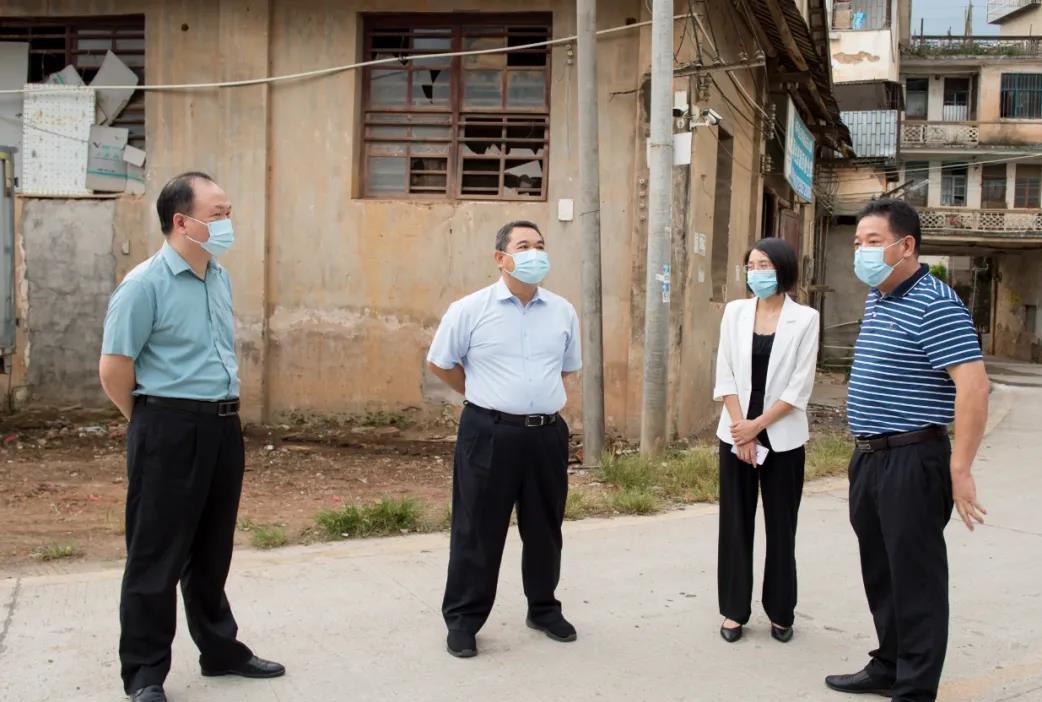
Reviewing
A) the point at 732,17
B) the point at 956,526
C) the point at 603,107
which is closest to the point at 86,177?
the point at 603,107

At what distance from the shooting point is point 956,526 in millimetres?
6434

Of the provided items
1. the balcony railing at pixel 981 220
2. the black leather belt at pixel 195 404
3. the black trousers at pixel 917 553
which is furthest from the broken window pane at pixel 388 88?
the balcony railing at pixel 981 220

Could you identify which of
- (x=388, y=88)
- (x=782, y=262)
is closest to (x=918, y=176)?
(x=388, y=88)

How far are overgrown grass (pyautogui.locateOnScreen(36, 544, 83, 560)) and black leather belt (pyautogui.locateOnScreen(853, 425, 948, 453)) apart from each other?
13.8 ft

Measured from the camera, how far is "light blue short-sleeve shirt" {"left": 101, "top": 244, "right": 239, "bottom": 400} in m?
3.34

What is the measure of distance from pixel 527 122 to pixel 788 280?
6.15m

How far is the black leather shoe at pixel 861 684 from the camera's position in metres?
3.73

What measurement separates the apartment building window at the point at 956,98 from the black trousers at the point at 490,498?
3727 cm

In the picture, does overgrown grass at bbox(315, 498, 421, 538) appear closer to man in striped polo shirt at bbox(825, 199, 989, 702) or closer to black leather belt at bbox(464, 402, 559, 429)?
black leather belt at bbox(464, 402, 559, 429)

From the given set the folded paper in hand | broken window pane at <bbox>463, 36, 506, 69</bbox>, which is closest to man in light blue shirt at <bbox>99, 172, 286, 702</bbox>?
the folded paper in hand

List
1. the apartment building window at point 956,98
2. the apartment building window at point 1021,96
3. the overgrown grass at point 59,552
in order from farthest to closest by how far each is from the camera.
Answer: the apartment building window at point 956,98
the apartment building window at point 1021,96
the overgrown grass at point 59,552

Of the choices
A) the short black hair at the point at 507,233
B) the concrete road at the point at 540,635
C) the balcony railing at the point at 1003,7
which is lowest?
the concrete road at the point at 540,635

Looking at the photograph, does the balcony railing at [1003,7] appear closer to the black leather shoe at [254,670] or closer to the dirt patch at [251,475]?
the dirt patch at [251,475]

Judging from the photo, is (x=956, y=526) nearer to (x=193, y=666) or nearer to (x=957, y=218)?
(x=193, y=666)
